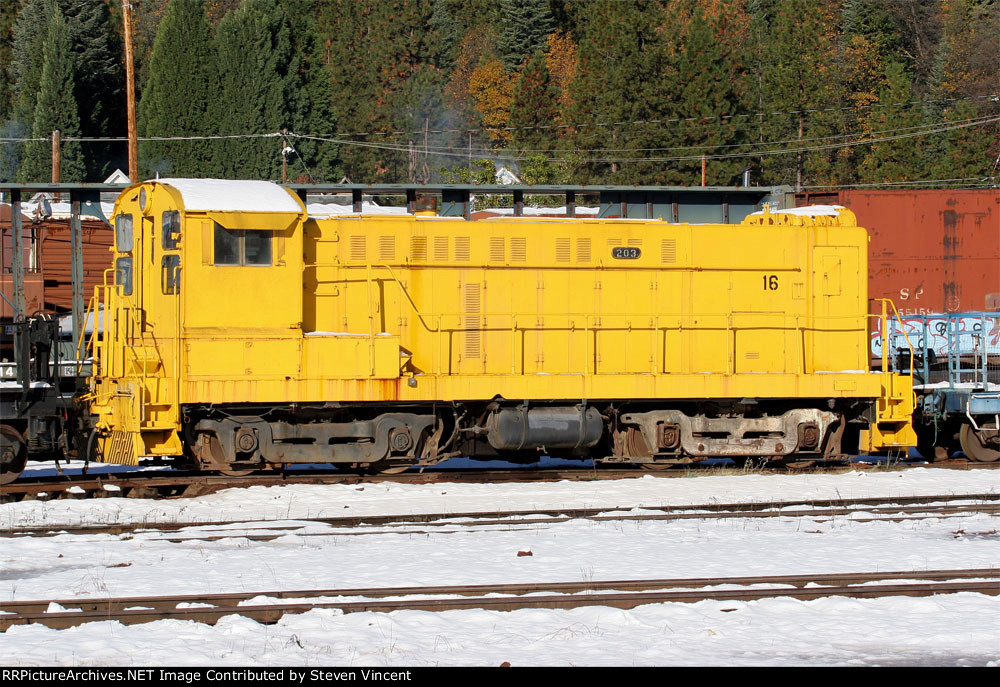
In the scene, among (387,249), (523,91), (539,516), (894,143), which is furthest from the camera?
(523,91)

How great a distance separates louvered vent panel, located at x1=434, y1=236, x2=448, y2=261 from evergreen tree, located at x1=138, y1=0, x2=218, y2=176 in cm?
4821

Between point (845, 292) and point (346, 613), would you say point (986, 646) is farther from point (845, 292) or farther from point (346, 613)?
point (845, 292)

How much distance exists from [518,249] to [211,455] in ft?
14.7

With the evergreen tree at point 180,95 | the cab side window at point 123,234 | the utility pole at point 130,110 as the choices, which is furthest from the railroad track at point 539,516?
the evergreen tree at point 180,95

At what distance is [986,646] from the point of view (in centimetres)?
624

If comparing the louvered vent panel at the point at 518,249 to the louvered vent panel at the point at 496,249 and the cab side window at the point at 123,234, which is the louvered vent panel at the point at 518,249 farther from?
the cab side window at the point at 123,234

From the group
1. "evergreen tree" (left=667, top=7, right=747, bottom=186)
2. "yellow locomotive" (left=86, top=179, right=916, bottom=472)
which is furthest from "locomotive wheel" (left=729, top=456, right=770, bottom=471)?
"evergreen tree" (left=667, top=7, right=747, bottom=186)

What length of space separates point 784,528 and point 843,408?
13.7 feet

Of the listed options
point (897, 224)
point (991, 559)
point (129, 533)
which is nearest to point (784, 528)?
point (991, 559)

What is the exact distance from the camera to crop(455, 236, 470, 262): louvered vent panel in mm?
13164

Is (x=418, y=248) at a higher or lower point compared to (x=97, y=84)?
lower

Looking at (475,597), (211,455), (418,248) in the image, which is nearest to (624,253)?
(418,248)

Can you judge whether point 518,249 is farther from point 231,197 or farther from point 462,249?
point 231,197

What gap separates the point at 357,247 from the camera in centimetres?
1291
